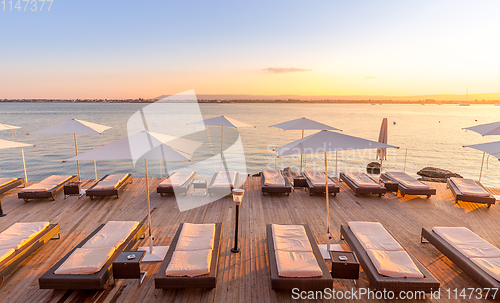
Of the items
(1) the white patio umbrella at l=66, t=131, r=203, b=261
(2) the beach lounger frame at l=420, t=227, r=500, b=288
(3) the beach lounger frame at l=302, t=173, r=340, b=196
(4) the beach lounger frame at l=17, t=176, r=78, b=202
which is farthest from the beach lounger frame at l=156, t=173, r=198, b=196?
(2) the beach lounger frame at l=420, t=227, r=500, b=288

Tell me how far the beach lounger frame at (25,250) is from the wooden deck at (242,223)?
0.18m

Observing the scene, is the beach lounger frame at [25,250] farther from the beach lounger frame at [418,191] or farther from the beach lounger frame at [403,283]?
the beach lounger frame at [418,191]

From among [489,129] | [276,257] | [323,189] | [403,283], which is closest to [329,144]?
[276,257]

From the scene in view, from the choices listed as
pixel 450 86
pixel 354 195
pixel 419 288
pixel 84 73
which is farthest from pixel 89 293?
pixel 450 86

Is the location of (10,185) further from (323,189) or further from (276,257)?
(323,189)

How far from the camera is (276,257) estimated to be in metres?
3.57

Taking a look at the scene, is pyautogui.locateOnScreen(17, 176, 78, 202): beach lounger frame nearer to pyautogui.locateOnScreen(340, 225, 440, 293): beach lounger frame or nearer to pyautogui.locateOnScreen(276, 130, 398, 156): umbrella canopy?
pyautogui.locateOnScreen(276, 130, 398, 156): umbrella canopy

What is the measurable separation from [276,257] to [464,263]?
9.35 feet

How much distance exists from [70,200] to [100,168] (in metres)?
14.7

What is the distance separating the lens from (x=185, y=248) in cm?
376

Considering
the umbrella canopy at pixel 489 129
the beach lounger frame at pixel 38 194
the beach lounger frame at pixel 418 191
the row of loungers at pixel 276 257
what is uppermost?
the umbrella canopy at pixel 489 129

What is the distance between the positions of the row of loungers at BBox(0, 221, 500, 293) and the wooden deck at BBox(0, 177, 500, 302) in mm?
261

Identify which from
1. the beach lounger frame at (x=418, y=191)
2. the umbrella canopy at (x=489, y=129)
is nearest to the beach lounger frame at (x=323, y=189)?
the beach lounger frame at (x=418, y=191)

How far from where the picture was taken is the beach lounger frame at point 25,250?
3475 millimetres
